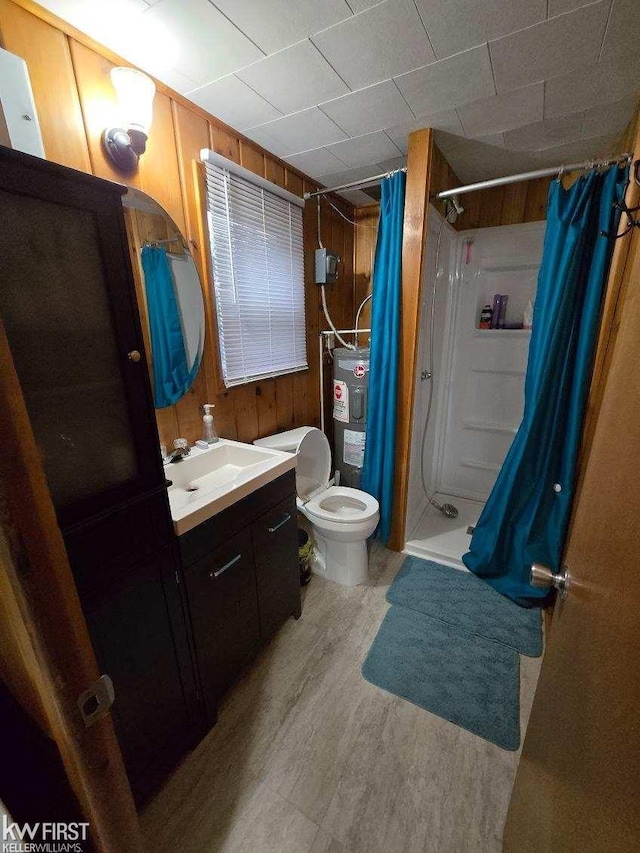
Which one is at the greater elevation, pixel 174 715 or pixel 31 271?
pixel 31 271

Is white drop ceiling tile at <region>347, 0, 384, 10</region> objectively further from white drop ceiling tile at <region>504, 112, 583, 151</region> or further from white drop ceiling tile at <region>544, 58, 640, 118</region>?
white drop ceiling tile at <region>504, 112, 583, 151</region>

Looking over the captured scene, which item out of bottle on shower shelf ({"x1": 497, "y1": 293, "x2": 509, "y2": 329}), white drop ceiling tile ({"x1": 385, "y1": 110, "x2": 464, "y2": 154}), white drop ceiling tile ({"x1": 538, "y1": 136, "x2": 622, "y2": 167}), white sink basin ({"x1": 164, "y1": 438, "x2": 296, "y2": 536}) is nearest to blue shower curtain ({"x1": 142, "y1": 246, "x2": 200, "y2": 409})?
white sink basin ({"x1": 164, "y1": 438, "x2": 296, "y2": 536})

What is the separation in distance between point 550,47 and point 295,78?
2.87 feet

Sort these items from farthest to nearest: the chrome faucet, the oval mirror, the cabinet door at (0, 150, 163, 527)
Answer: the chrome faucet < the oval mirror < the cabinet door at (0, 150, 163, 527)

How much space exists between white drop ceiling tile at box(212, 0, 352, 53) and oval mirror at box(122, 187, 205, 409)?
1.98 ft

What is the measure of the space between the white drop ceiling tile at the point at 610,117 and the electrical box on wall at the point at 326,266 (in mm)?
1320

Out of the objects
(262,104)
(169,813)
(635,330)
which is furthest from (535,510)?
(262,104)

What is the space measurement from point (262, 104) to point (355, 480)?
2012mm

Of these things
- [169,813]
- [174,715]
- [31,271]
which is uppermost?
[31,271]

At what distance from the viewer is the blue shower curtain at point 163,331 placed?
135 centimetres

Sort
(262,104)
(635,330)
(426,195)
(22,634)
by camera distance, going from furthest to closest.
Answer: (426,195) → (262,104) → (635,330) → (22,634)

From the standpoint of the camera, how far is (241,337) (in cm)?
174

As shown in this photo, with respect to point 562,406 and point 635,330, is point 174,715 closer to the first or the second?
point 635,330

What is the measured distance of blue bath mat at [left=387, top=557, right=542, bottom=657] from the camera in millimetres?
1611
